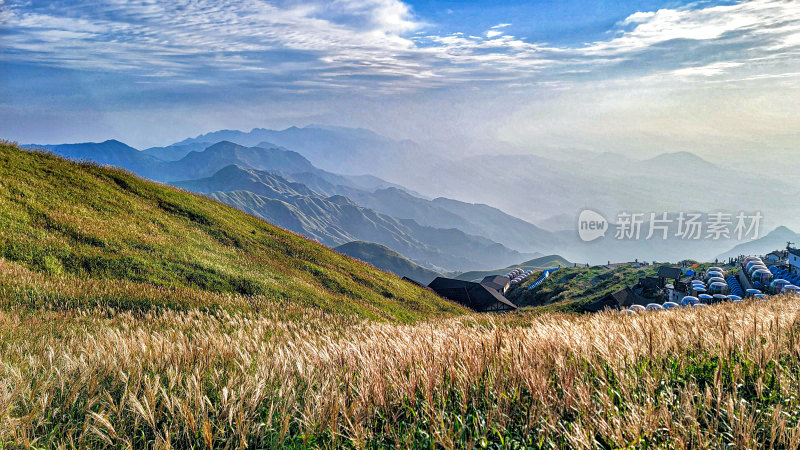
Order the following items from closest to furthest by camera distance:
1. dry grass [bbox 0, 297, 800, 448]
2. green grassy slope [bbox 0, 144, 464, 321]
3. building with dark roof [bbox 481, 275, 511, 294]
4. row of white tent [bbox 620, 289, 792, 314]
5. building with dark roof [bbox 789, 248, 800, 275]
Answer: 1. dry grass [bbox 0, 297, 800, 448]
2. row of white tent [bbox 620, 289, 792, 314]
3. green grassy slope [bbox 0, 144, 464, 321]
4. building with dark roof [bbox 789, 248, 800, 275]
5. building with dark roof [bbox 481, 275, 511, 294]

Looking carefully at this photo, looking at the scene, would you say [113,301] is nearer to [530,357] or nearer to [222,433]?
[222,433]

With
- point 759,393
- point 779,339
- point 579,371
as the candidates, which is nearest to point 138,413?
point 579,371

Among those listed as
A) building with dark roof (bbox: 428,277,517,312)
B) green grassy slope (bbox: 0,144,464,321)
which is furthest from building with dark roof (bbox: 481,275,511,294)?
green grassy slope (bbox: 0,144,464,321)

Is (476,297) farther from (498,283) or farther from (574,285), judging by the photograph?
(498,283)

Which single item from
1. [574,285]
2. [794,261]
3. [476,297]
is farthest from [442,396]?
[794,261]

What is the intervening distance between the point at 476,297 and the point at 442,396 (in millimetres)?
65601

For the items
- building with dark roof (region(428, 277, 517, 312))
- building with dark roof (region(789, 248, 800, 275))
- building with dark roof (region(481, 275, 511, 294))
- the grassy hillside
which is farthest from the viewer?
building with dark roof (region(481, 275, 511, 294))

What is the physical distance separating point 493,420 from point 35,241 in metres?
22.8

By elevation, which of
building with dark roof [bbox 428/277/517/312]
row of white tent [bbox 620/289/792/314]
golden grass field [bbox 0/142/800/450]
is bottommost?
building with dark roof [bbox 428/277/517/312]

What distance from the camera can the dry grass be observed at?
2.54 m

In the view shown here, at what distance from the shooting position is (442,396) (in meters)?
3.11

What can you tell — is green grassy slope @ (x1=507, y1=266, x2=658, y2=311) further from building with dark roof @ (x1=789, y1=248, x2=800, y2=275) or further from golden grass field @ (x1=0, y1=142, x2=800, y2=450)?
golden grass field @ (x1=0, y1=142, x2=800, y2=450)

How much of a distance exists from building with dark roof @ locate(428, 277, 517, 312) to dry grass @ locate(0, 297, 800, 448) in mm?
60607

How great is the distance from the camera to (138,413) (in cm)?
281
